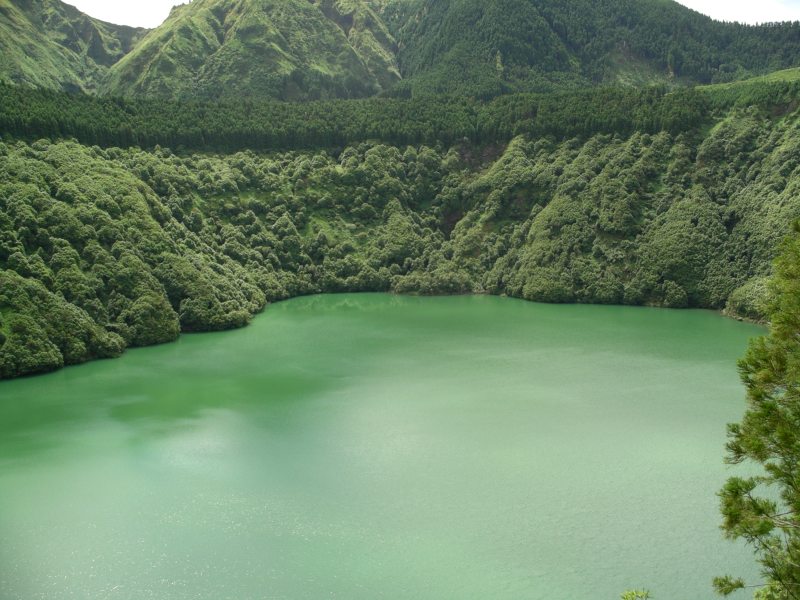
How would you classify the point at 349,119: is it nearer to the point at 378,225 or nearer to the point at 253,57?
the point at 378,225

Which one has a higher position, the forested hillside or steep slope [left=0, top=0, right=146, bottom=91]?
steep slope [left=0, top=0, right=146, bottom=91]

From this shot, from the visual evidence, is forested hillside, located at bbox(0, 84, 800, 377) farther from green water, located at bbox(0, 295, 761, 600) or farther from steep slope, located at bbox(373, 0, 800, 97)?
steep slope, located at bbox(373, 0, 800, 97)

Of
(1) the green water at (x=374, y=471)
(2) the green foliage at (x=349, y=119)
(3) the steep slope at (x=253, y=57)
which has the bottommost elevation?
(1) the green water at (x=374, y=471)

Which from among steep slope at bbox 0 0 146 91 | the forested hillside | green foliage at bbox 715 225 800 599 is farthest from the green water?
steep slope at bbox 0 0 146 91

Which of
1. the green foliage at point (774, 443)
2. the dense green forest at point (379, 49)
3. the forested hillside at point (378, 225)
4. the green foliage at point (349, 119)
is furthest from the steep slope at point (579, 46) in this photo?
the green foliage at point (774, 443)

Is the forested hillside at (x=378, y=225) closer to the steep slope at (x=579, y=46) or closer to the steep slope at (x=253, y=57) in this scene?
the steep slope at (x=253, y=57)

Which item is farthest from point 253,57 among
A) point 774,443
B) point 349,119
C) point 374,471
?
point 774,443
